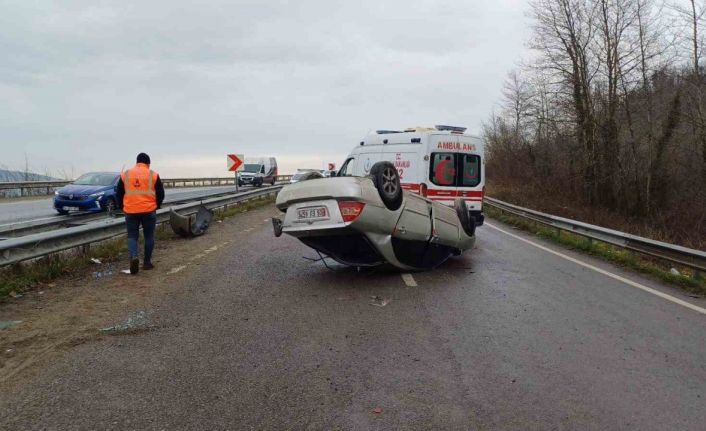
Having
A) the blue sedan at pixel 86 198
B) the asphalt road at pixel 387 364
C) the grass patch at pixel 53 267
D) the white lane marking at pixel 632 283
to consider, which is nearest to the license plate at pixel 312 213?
the asphalt road at pixel 387 364

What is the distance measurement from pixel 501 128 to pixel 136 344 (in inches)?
2077

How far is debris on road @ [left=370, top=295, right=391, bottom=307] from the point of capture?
239 inches

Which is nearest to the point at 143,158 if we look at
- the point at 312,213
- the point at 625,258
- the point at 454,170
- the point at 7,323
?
the point at 312,213

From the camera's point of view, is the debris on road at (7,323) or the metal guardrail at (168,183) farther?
the metal guardrail at (168,183)

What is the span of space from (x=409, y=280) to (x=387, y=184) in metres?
1.54

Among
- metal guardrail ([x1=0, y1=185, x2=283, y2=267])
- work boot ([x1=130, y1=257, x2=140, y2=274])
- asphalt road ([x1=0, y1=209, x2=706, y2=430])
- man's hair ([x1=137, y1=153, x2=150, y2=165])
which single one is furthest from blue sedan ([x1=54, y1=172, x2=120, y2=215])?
asphalt road ([x1=0, y1=209, x2=706, y2=430])

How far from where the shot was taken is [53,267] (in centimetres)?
745

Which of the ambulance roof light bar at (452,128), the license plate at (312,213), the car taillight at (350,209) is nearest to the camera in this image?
the car taillight at (350,209)

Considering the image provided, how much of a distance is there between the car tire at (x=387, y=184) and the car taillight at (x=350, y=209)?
485 mm

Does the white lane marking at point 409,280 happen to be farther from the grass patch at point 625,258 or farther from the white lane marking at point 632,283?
the grass patch at point 625,258

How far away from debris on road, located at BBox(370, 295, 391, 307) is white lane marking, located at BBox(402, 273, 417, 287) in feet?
2.87

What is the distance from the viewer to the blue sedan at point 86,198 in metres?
15.8

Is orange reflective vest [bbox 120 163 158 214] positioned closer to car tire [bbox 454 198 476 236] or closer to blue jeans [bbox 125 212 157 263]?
blue jeans [bbox 125 212 157 263]

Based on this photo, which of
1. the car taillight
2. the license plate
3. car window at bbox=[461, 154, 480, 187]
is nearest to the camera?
the car taillight
